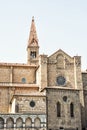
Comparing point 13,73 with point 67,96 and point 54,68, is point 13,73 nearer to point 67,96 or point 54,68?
point 54,68

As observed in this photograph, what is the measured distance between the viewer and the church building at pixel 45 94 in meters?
46.8

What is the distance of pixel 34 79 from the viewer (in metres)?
58.5

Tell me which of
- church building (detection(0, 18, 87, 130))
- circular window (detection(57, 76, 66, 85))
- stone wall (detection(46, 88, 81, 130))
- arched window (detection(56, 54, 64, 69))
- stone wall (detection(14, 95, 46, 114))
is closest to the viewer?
church building (detection(0, 18, 87, 130))

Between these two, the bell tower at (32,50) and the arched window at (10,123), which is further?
the bell tower at (32,50)

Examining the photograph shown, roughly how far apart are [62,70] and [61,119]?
9596mm

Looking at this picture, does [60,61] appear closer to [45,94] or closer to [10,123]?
[45,94]

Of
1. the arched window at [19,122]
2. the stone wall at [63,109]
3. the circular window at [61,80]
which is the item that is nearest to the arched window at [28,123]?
the arched window at [19,122]

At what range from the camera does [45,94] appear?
49.8 m

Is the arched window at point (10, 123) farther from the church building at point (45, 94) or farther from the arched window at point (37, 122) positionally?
the arched window at point (37, 122)

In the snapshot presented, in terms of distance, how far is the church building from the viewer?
153ft

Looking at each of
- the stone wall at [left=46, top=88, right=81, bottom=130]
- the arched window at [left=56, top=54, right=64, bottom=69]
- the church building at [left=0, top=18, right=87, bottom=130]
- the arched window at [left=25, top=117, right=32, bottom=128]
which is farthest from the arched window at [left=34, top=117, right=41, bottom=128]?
the arched window at [left=56, top=54, right=64, bottom=69]

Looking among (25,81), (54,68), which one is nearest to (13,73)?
(25,81)

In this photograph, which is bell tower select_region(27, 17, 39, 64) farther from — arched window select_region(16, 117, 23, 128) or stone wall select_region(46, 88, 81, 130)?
arched window select_region(16, 117, 23, 128)

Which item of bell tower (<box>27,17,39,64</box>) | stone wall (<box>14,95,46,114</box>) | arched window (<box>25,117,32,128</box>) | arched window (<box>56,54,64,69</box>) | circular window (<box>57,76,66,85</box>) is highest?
bell tower (<box>27,17,39,64</box>)
